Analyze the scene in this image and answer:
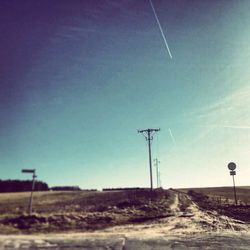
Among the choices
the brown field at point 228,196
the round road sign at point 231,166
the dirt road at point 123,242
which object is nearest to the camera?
the dirt road at point 123,242

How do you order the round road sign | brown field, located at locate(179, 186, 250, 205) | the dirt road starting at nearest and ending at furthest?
the dirt road, the round road sign, brown field, located at locate(179, 186, 250, 205)

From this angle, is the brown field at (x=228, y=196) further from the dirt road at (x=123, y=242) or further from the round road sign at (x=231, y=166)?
the dirt road at (x=123, y=242)

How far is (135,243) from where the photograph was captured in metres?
9.24

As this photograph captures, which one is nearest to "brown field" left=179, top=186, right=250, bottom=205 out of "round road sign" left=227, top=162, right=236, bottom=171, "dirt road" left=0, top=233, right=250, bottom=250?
"round road sign" left=227, top=162, right=236, bottom=171

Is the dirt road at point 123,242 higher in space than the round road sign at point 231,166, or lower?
lower

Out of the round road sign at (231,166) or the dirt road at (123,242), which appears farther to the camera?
the round road sign at (231,166)

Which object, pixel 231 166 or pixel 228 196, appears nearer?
pixel 231 166

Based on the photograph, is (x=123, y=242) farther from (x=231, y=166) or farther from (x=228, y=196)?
(x=228, y=196)

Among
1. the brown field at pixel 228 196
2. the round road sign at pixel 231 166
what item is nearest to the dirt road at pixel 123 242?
the round road sign at pixel 231 166

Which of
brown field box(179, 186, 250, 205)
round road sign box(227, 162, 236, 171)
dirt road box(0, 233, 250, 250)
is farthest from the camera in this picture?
brown field box(179, 186, 250, 205)

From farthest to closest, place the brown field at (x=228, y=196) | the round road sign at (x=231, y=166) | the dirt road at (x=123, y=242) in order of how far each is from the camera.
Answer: the brown field at (x=228, y=196) → the round road sign at (x=231, y=166) → the dirt road at (x=123, y=242)

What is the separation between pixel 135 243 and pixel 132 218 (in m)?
5.11

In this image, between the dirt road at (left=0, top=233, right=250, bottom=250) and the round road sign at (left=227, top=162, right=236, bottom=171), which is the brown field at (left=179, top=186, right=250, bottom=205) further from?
the dirt road at (left=0, top=233, right=250, bottom=250)

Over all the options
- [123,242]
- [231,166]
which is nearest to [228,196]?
[231,166]
